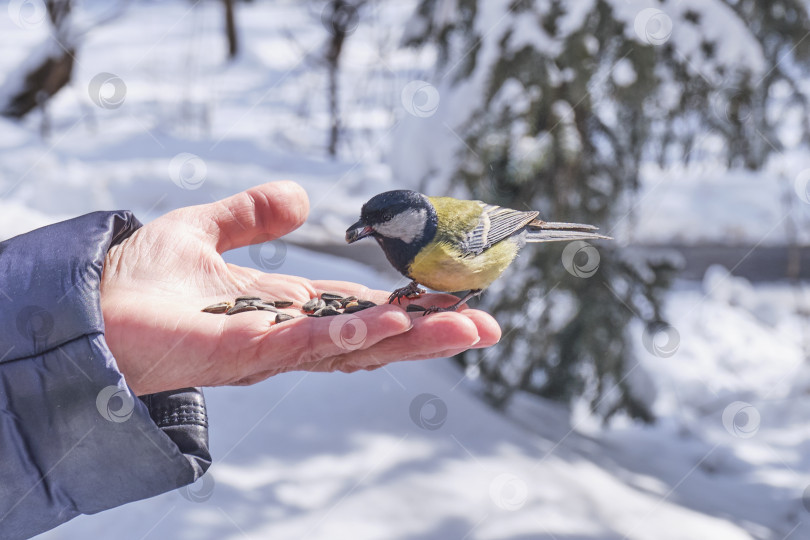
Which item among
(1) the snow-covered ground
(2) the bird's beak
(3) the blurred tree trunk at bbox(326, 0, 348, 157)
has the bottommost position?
(1) the snow-covered ground

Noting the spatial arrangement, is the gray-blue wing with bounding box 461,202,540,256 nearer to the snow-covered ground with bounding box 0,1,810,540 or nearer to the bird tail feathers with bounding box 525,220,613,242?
the bird tail feathers with bounding box 525,220,613,242

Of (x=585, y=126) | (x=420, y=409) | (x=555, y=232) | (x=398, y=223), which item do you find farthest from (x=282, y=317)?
(x=585, y=126)

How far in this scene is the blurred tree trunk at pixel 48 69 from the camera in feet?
25.7

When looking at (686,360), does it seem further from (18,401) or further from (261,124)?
(261,124)

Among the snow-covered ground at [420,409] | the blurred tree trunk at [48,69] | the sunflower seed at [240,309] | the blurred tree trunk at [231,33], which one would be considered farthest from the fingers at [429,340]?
the blurred tree trunk at [231,33]

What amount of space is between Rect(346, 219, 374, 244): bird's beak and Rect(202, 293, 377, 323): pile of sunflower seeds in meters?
0.26

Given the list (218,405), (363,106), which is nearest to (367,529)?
(218,405)

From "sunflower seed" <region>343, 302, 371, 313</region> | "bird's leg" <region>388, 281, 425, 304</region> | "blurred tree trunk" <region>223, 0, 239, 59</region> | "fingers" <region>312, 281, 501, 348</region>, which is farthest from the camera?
"blurred tree trunk" <region>223, 0, 239, 59</region>

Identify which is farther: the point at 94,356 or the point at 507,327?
the point at 507,327

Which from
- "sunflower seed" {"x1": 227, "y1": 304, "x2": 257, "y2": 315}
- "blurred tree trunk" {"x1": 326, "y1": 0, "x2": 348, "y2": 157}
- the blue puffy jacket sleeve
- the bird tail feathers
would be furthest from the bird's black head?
"blurred tree trunk" {"x1": 326, "y1": 0, "x2": 348, "y2": 157}

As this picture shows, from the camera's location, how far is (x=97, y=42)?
12.4m

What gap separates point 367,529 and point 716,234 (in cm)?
620

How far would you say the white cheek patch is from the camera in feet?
7.29

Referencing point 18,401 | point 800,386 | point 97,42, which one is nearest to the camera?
point 18,401
